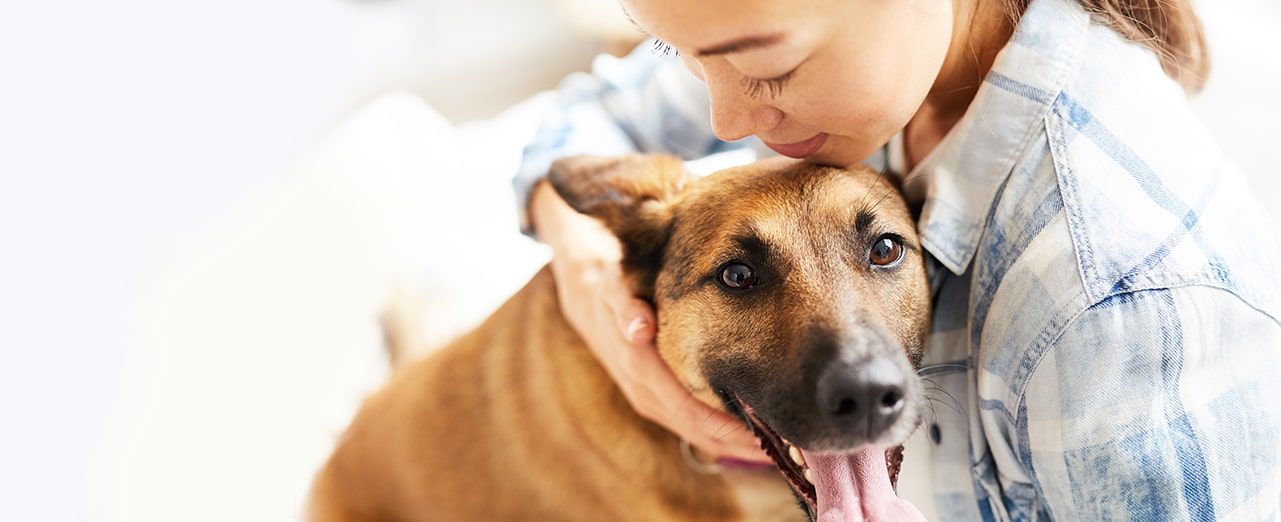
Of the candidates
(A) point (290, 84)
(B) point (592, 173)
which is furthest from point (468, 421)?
(A) point (290, 84)

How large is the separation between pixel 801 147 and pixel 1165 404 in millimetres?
432

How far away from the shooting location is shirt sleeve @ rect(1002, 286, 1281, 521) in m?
0.77

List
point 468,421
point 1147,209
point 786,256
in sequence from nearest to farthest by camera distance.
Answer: point 1147,209 → point 786,256 → point 468,421

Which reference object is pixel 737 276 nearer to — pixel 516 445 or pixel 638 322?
pixel 638 322

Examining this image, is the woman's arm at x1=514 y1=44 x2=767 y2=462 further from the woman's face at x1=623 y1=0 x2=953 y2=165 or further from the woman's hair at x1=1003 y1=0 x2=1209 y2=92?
the woman's hair at x1=1003 y1=0 x2=1209 y2=92

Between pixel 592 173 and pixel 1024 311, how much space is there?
1.77 feet

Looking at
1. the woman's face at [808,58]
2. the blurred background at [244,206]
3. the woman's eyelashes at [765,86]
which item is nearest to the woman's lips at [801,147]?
the woman's face at [808,58]

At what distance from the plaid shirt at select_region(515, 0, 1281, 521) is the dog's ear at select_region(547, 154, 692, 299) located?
32 cm

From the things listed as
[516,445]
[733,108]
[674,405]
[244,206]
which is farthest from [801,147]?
[244,206]

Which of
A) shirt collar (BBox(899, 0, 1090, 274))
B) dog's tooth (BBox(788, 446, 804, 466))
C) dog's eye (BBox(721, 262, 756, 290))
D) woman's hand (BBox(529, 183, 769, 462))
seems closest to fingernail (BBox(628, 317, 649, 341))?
woman's hand (BBox(529, 183, 769, 462))

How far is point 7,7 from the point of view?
39.5 inches

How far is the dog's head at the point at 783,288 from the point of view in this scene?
2.64ft

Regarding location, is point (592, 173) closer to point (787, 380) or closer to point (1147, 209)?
point (787, 380)

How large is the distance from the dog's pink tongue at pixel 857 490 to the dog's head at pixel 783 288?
0.02m
